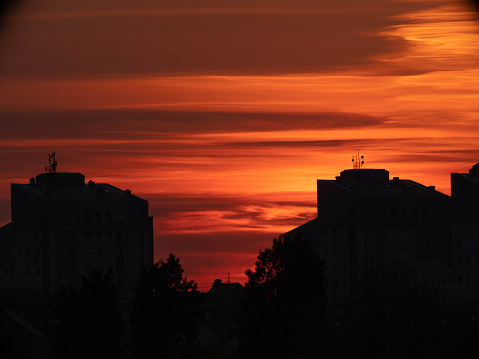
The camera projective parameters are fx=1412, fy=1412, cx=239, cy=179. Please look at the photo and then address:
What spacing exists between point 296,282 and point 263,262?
401 centimetres

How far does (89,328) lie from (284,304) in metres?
14.2

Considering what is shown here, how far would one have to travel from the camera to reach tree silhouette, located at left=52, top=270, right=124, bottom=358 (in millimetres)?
69750

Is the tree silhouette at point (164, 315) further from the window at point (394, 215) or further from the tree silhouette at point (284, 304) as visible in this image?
the window at point (394, 215)

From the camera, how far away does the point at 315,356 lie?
70438 mm

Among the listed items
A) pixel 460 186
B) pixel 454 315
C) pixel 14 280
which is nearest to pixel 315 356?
pixel 454 315

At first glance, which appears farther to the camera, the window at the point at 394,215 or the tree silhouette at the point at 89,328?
the window at the point at 394,215

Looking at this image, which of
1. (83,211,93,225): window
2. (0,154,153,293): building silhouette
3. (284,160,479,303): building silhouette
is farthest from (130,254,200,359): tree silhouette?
(83,211,93,225): window

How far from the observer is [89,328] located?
70.2 metres

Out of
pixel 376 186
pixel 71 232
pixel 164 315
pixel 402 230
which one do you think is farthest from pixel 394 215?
pixel 164 315

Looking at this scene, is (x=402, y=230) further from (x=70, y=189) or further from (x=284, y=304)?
(x=284, y=304)

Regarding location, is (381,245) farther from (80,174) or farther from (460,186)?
(80,174)

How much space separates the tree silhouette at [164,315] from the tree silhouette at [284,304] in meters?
3.21

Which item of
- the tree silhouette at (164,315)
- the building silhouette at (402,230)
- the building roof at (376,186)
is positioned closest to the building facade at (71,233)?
the building silhouette at (402,230)

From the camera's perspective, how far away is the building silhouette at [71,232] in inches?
6929
